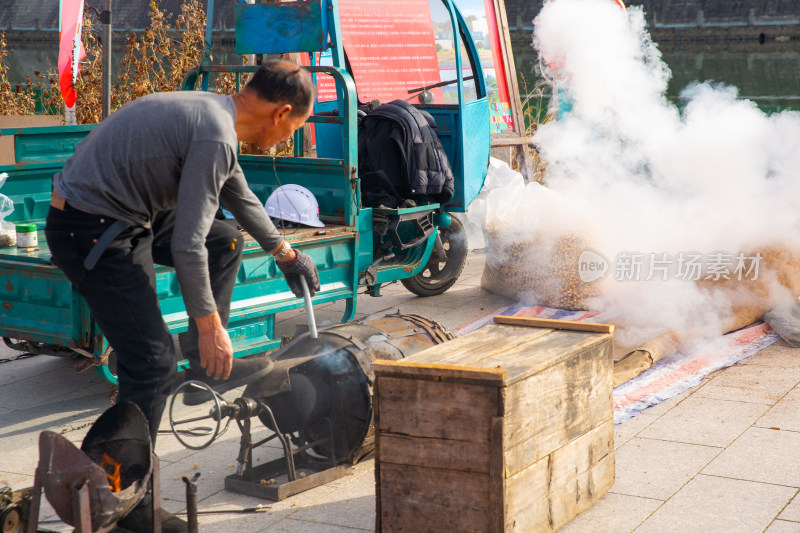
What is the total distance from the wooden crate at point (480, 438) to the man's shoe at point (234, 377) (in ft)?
2.28

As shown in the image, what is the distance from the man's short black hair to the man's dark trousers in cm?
69

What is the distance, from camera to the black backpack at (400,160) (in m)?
6.49

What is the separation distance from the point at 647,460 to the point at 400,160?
313 centimetres

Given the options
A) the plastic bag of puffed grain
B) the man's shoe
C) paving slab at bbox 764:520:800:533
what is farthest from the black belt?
the plastic bag of puffed grain

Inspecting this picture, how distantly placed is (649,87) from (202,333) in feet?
21.9

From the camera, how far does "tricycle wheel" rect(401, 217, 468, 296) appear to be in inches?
305

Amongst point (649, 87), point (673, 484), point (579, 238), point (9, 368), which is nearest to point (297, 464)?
point (673, 484)

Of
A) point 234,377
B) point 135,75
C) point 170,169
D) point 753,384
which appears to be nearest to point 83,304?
point 234,377

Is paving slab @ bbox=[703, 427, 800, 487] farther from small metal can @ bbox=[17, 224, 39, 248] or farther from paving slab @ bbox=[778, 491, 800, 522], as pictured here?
small metal can @ bbox=[17, 224, 39, 248]

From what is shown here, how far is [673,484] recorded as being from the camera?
392 centimetres

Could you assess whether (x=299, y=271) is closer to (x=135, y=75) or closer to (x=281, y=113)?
(x=281, y=113)

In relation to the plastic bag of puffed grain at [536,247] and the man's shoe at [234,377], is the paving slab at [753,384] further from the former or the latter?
the man's shoe at [234,377]

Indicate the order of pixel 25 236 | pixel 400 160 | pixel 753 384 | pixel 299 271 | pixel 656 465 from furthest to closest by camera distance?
pixel 400 160 < pixel 753 384 < pixel 25 236 < pixel 656 465 < pixel 299 271

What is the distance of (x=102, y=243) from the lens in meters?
3.12
